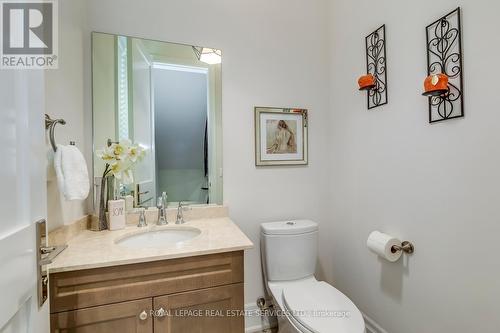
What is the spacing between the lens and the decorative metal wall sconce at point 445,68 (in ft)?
3.53

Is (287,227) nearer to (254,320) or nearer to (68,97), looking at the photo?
(254,320)

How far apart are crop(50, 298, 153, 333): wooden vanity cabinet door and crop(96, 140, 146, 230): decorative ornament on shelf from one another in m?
0.50

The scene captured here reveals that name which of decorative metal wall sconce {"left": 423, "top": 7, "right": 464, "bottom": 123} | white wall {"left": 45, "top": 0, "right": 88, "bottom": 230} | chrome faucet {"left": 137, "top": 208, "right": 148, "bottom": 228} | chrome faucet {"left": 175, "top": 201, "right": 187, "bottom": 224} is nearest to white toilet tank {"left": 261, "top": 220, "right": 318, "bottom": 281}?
chrome faucet {"left": 175, "top": 201, "right": 187, "bottom": 224}

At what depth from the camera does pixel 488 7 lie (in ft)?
3.23

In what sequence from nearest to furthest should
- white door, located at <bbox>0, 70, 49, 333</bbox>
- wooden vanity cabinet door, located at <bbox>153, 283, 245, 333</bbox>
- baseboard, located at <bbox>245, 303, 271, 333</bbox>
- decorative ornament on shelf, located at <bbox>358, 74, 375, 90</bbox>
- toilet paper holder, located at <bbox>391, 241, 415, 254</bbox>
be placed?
1. white door, located at <bbox>0, 70, 49, 333</bbox>
2. wooden vanity cabinet door, located at <bbox>153, 283, 245, 333</bbox>
3. toilet paper holder, located at <bbox>391, 241, 415, 254</bbox>
4. decorative ornament on shelf, located at <bbox>358, 74, 375, 90</bbox>
5. baseboard, located at <bbox>245, 303, 271, 333</bbox>

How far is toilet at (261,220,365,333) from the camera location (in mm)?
1188

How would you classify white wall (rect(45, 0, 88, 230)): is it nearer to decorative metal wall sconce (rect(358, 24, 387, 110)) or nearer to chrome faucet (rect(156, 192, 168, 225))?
chrome faucet (rect(156, 192, 168, 225))

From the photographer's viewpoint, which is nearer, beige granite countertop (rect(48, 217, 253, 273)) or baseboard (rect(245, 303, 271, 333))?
beige granite countertop (rect(48, 217, 253, 273))

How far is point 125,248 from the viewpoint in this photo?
1.11 metres

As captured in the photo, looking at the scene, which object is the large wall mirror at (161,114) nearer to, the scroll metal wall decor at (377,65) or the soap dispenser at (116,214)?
the soap dispenser at (116,214)

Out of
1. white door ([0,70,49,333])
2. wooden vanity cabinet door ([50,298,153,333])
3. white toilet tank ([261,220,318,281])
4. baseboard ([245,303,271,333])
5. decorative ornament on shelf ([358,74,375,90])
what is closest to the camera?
white door ([0,70,49,333])

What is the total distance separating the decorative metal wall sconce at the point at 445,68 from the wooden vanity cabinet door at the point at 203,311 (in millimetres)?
1205

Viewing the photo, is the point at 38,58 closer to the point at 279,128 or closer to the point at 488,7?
the point at 279,128

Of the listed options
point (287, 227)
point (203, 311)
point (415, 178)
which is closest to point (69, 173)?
point (203, 311)
